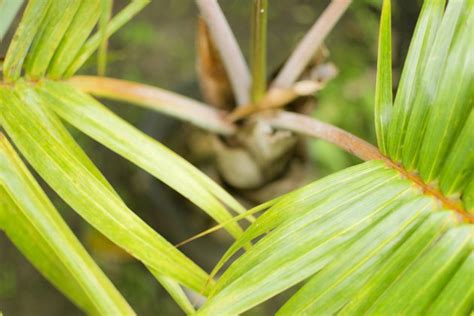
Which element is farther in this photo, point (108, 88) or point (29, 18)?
point (108, 88)

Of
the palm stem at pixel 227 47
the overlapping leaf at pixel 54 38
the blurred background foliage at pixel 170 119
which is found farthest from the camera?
the blurred background foliage at pixel 170 119

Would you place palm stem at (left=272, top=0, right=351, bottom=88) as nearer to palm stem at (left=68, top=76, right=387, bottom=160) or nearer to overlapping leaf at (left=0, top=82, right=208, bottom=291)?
palm stem at (left=68, top=76, right=387, bottom=160)

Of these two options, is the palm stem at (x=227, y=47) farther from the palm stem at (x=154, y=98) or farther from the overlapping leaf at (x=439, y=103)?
the overlapping leaf at (x=439, y=103)

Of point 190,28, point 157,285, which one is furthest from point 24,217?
point 190,28

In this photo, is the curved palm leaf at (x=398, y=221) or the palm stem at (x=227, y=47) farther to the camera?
the palm stem at (x=227, y=47)

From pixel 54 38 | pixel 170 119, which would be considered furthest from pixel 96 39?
pixel 170 119

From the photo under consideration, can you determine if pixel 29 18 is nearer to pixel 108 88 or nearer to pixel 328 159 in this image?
pixel 108 88

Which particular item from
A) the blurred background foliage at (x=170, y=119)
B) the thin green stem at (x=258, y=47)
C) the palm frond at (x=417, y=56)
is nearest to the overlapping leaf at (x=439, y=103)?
the palm frond at (x=417, y=56)
